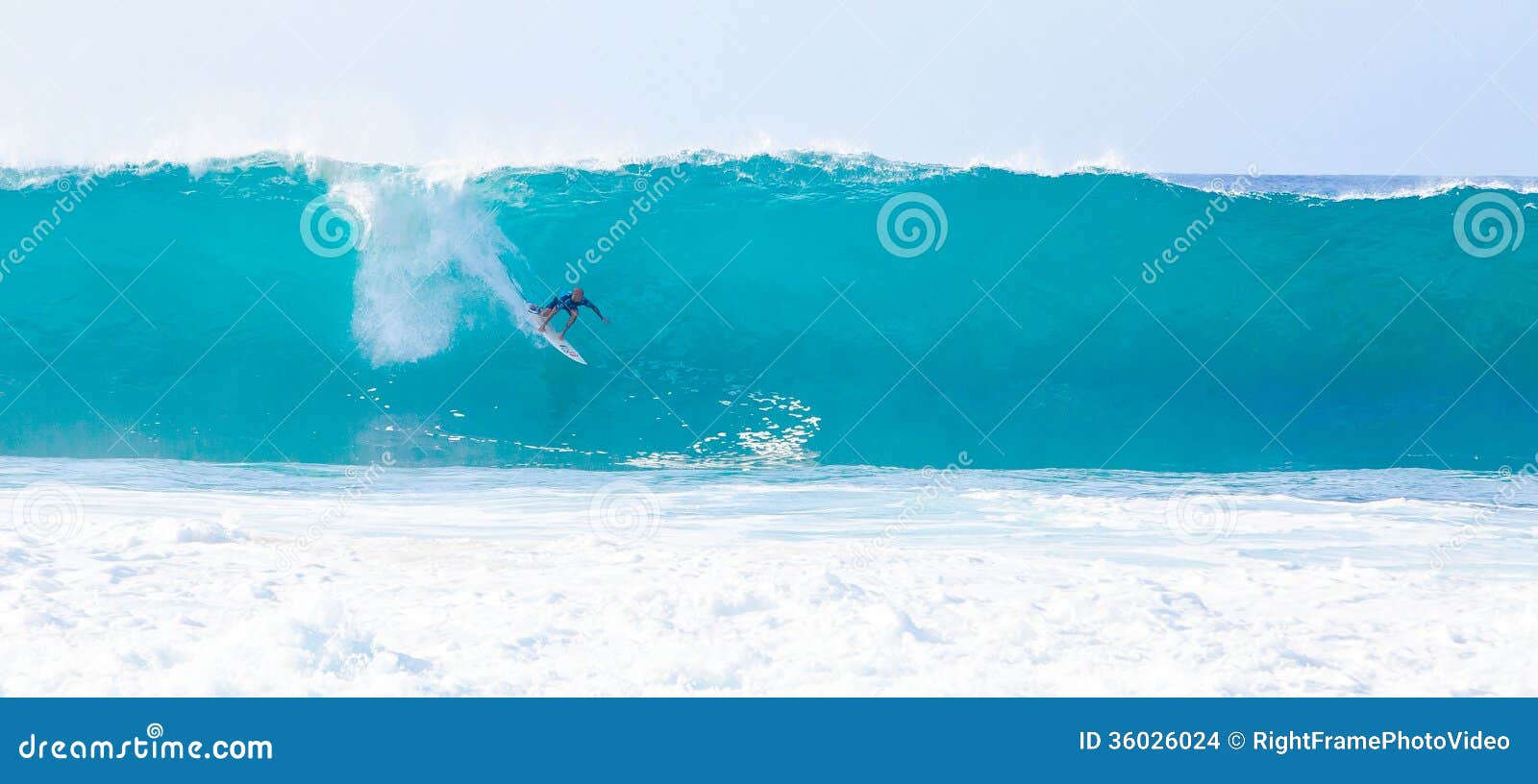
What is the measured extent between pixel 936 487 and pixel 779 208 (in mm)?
7437

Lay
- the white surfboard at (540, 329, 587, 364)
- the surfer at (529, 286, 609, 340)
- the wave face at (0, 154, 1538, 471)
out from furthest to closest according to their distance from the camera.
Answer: the white surfboard at (540, 329, 587, 364), the surfer at (529, 286, 609, 340), the wave face at (0, 154, 1538, 471)

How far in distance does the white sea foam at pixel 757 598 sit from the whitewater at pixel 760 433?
0.03 m

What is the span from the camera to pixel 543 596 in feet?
14.7

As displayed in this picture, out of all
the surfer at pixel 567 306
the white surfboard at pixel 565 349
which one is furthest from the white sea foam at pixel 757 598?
the white surfboard at pixel 565 349

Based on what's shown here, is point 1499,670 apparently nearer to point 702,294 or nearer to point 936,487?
point 936,487

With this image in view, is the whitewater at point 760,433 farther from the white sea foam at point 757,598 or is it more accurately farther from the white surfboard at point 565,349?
the white surfboard at point 565,349

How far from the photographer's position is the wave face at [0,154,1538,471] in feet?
33.3

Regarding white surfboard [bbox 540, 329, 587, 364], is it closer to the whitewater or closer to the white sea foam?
the whitewater

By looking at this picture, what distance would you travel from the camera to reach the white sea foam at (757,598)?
142 inches

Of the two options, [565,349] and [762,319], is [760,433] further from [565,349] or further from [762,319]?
[762,319]

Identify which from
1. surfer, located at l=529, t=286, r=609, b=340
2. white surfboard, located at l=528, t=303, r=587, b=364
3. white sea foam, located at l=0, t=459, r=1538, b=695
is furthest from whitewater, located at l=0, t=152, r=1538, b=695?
surfer, located at l=529, t=286, r=609, b=340

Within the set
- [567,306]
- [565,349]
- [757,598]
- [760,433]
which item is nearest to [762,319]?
[565,349]

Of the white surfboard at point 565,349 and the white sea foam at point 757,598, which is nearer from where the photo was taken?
the white sea foam at point 757,598

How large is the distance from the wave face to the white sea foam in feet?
8.19
